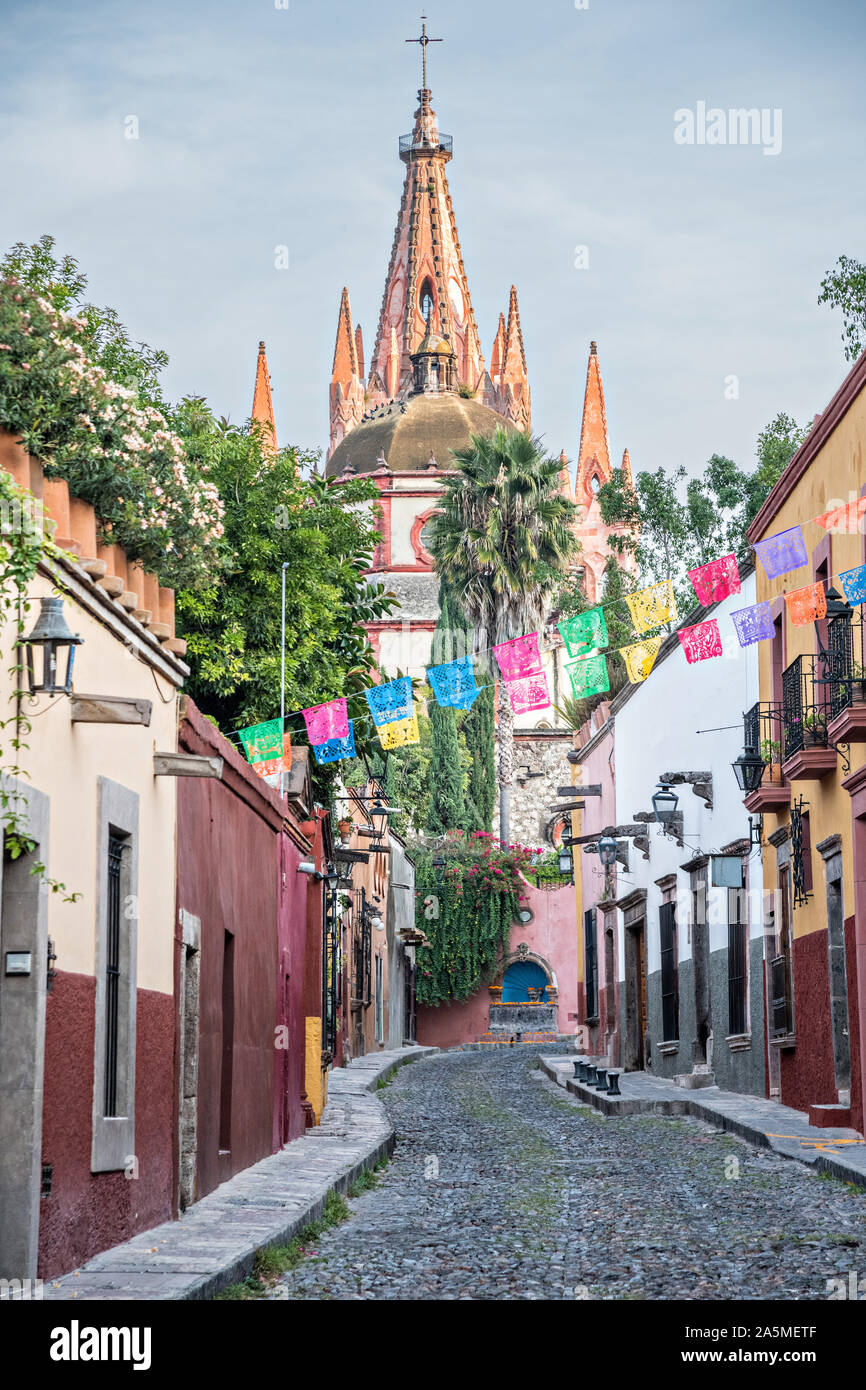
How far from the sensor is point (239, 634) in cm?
2212

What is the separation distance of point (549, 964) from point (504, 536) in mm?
11367

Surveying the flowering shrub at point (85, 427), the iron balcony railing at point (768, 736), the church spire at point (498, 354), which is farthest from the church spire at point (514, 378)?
the flowering shrub at point (85, 427)

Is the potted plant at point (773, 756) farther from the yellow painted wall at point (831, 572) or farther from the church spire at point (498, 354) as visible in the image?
the church spire at point (498, 354)

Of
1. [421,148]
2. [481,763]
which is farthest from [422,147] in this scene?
[481,763]

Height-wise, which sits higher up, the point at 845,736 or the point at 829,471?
the point at 829,471

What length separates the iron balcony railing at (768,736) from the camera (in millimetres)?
17438

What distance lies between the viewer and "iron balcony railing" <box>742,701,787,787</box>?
57.2 feet

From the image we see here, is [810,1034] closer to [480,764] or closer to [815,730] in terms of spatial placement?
[815,730]

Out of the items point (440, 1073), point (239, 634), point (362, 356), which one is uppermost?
point (362, 356)

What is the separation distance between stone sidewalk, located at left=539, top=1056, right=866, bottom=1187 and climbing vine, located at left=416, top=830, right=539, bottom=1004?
19285mm

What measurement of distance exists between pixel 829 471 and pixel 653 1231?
8.12m

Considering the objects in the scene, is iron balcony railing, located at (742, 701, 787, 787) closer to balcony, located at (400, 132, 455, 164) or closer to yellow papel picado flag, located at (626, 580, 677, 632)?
yellow papel picado flag, located at (626, 580, 677, 632)
